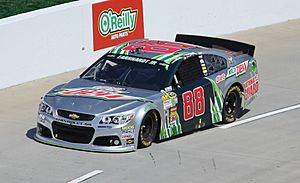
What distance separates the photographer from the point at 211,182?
12930mm

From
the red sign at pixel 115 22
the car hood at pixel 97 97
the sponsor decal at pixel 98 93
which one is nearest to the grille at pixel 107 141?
the car hood at pixel 97 97

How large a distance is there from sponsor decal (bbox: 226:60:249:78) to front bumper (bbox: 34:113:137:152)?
2788 mm

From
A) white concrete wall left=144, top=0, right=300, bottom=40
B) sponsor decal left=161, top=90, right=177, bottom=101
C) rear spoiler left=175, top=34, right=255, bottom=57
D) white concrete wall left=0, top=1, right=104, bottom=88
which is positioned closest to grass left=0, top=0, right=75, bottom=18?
white concrete wall left=0, top=1, right=104, bottom=88

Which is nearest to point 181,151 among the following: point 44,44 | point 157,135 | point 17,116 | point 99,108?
point 157,135

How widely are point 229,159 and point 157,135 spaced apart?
1.23 m

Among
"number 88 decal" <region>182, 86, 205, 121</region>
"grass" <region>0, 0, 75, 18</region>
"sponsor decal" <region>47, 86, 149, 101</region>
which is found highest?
"grass" <region>0, 0, 75, 18</region>

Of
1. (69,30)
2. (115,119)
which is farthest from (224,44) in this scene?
(115,119)

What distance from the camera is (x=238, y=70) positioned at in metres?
16.5

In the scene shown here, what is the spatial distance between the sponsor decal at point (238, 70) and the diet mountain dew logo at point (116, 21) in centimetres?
456

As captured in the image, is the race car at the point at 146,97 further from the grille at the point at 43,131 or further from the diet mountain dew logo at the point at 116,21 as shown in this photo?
the diet mountain dew logo at the point at 116,21

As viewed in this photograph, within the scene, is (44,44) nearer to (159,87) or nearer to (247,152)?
(159,87)

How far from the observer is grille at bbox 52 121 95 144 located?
1399 cm

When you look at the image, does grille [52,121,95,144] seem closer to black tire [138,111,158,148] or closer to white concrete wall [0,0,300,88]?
black tire [138,111,158,148]

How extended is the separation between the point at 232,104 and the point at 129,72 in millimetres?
2083
